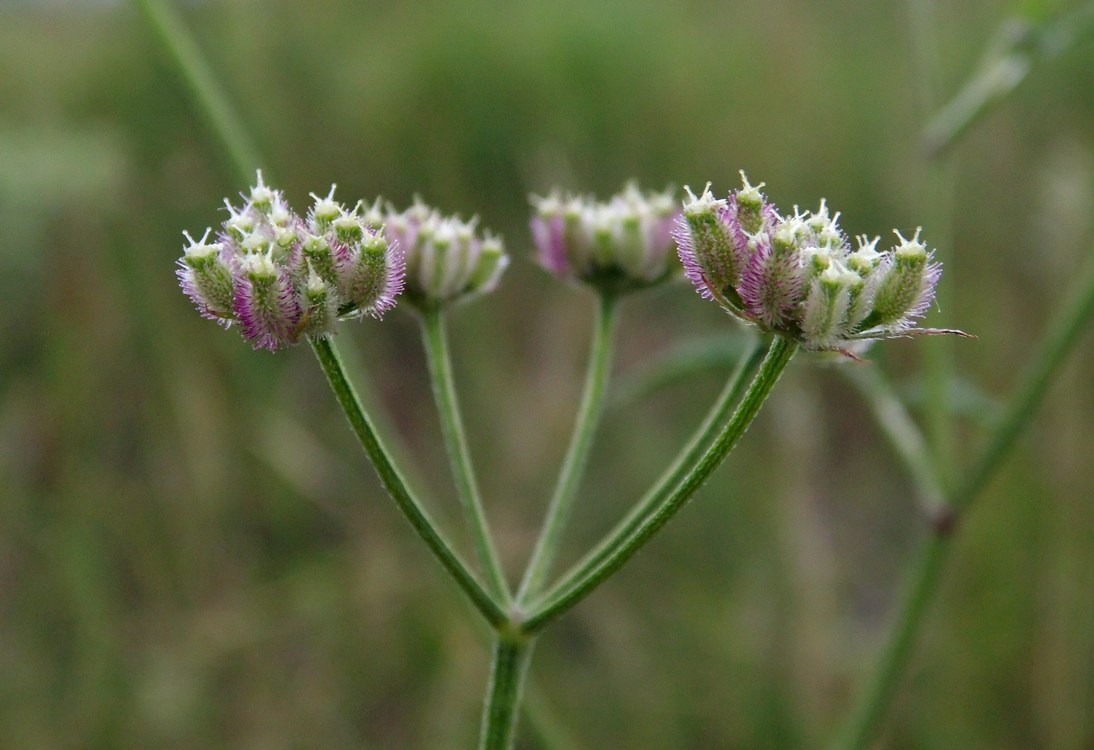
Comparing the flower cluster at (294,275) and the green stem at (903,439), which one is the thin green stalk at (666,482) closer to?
the flower cluster at (294,275)

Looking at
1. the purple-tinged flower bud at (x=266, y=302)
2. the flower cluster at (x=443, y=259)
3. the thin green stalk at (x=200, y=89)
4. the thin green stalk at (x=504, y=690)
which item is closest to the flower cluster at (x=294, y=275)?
the purple-tinged flower bud at (x=266, y=302)

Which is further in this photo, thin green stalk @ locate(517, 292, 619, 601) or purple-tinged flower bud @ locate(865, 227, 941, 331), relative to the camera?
thin green stalk @ locate(517, 292, 619, 601)

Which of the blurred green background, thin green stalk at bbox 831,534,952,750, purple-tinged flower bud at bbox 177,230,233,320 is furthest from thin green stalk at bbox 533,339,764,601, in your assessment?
thin green stalk at bbox 831,534,952,750

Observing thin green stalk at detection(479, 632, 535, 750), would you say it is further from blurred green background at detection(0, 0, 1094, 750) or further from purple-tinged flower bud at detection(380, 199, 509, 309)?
blurred green background at detection(0, 0, 1094, 750)

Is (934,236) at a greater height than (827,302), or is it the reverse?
(827,302)

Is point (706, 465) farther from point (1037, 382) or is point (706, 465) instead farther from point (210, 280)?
point (1037, 382)

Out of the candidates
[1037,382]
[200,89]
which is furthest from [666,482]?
[200,89]
